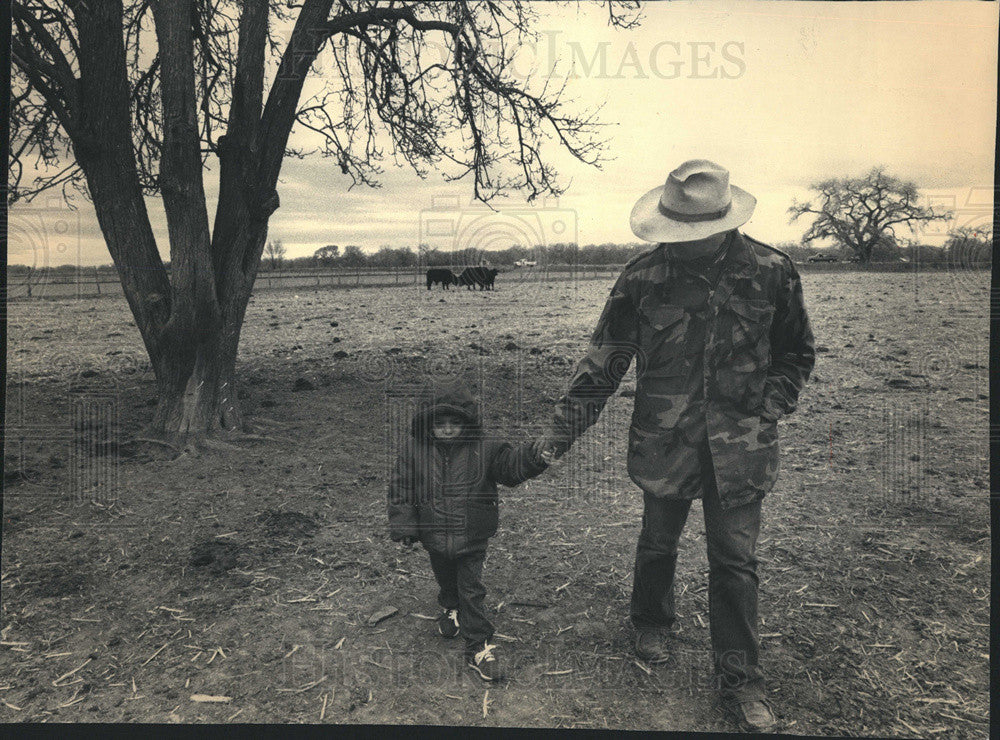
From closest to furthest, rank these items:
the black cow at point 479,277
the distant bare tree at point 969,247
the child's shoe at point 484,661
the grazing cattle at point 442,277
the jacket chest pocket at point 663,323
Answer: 1. the jacket chest pocket at point 663,323
2. the child's shoe at point 484,661
3. the distant bare tree at point 969,247
4. the black cow at point 479,277
5. the grazing cattle at point 442,277

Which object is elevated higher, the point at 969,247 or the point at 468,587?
the point at 969,247

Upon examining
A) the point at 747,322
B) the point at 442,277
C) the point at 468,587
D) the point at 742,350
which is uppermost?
the point at 442,277

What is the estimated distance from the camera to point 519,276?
15.2 feet

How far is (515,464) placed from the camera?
2584 mm

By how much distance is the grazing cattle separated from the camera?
4889 mm

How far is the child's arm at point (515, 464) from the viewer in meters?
2.54

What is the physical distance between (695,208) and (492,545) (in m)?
2.16

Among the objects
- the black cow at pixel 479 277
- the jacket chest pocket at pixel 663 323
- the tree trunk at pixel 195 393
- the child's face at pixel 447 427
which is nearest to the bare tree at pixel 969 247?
the jacket chest pocket at pixel 663 323

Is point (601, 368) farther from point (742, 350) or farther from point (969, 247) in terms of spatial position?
point (969, 247)

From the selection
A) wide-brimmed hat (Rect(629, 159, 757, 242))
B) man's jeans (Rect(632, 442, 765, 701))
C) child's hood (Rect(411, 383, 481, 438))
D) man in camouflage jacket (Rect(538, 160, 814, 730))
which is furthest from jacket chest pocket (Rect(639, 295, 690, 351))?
child's hood (Rect(411, 383, 481, 438))

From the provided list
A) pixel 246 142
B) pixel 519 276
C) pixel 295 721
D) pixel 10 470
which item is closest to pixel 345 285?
pixel 246 142

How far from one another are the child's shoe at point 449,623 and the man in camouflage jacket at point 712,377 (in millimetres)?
904

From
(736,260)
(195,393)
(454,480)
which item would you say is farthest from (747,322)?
(195,393)

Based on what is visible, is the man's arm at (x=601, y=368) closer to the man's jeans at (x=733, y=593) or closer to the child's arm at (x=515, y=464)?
the child's arm at (x=515, y=464)
